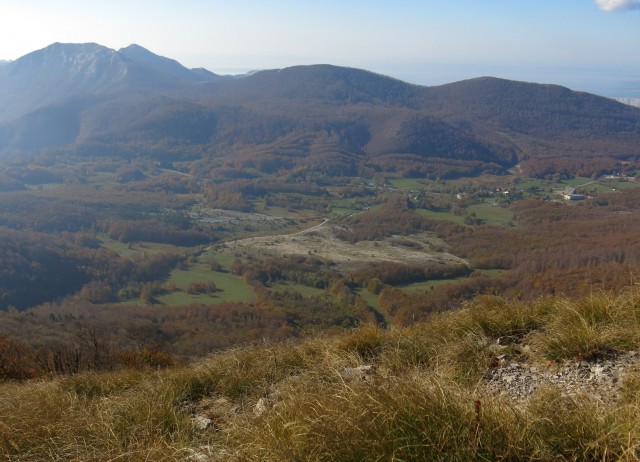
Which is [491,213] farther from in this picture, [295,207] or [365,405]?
[365,405]

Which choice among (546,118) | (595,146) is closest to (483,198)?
(595,146)

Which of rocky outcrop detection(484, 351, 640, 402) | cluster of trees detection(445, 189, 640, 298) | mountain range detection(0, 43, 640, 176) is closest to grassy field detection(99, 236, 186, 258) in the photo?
cluster of trees detection(445, 189, 640, 298)

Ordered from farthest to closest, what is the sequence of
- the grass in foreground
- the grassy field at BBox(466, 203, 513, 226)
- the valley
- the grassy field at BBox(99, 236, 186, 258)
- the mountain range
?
the mountain range, the grassy field at BBox(466, 203, 513, 226), the grassy field at BBox(99, 236, 186, 258), the valley, the grass in foreground

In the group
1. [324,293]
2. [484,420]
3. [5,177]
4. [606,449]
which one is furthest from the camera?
[5,177]

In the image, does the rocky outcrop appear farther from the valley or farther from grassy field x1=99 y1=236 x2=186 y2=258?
grassy field x1=99 y1=236 x2=186 y2=258

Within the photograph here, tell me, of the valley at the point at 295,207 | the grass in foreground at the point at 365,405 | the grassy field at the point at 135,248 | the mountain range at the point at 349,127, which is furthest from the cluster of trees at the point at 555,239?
the mountain range at the point at 349,127

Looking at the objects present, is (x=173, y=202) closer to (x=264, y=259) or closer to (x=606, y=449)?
(x=264, y=259)
